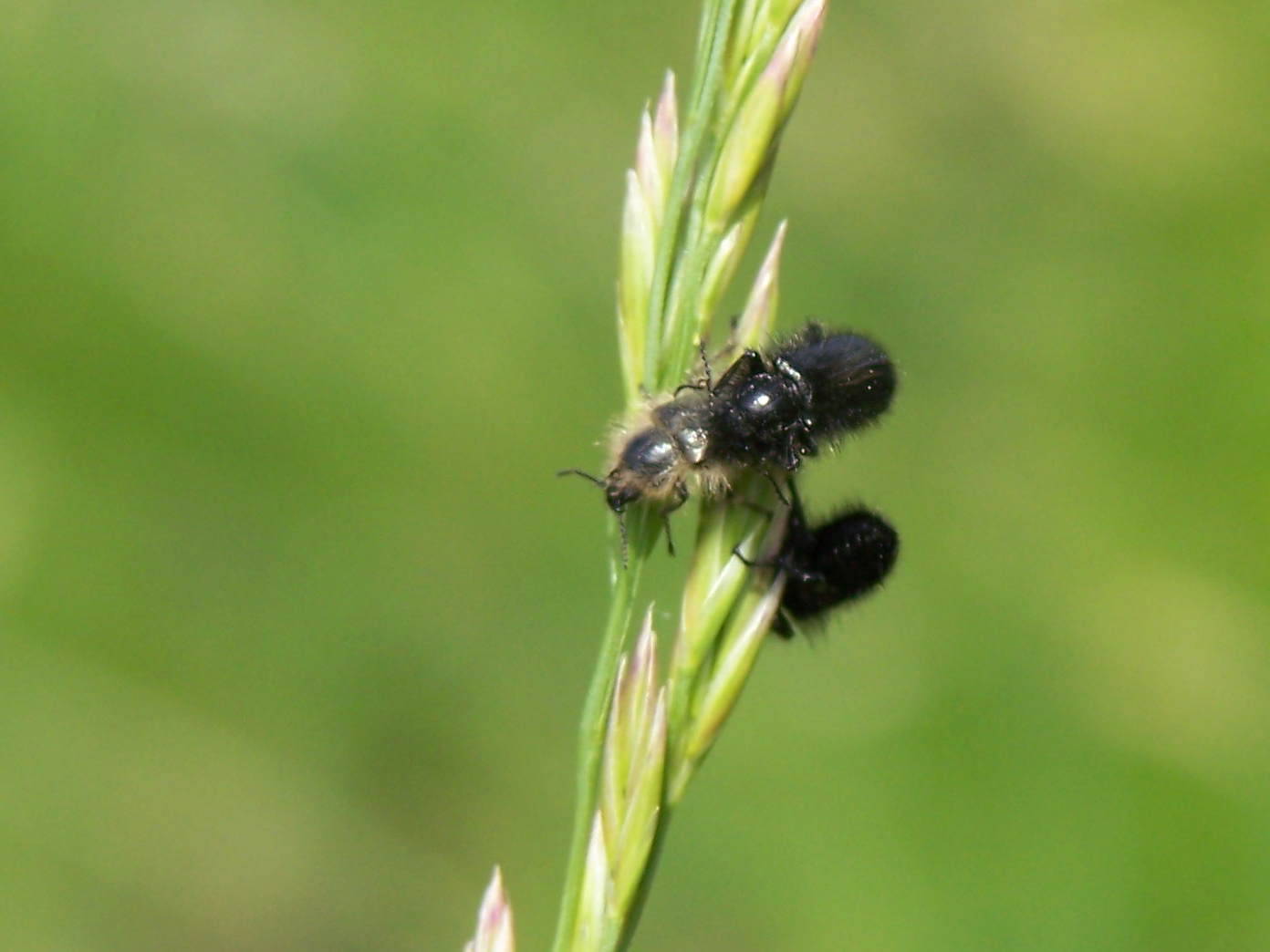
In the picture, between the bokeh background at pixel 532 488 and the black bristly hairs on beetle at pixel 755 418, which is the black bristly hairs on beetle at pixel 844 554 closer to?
the black bristly hairs on beetle at pixel 755 418

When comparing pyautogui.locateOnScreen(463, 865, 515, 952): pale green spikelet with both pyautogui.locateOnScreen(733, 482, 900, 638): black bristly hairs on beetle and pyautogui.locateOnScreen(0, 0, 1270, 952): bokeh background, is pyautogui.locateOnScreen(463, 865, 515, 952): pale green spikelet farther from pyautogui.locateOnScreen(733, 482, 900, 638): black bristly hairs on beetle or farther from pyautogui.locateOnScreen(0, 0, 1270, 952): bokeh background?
pyautogui.locateOnScreen(0, 0, 1270, 952): bokeh background

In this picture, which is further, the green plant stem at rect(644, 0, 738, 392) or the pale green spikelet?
the green plant stem at rect(644, 0, 738, 392)

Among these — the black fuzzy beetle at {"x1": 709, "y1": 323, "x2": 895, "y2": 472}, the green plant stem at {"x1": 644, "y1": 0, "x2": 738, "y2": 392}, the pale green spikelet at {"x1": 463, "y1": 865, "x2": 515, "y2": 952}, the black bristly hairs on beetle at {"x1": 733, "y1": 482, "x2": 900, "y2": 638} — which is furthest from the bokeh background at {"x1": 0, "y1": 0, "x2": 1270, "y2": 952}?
the green plant stem at {"x1": 644, "y1": 0, "x2": 738, "y2": 392}

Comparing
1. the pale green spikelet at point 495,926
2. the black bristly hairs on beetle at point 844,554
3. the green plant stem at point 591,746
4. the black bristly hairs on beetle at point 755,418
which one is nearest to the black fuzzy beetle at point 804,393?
the black bristly hairs on beetle at point 755,418

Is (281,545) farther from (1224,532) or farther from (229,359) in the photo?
(1224,532)

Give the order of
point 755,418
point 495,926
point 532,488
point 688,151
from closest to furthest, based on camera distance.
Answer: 1. point 495,926
2. point 688,151
3. point 755,418
4. point 532,488

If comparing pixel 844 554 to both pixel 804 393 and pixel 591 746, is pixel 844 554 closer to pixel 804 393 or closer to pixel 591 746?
pixel 804 393

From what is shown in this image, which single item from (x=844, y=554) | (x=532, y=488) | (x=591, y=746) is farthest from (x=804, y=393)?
(x=532, y=488)
